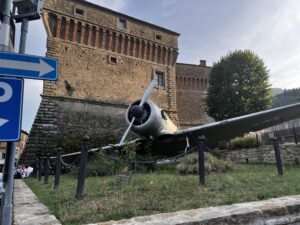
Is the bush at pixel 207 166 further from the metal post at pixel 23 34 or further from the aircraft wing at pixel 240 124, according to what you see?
the metal post at pixel 23 34

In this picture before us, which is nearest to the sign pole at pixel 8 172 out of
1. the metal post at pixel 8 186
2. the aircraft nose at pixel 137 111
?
the metal post at pixel 8 186

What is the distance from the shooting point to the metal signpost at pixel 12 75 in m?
1.76

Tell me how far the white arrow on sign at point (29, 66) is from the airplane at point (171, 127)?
22.8 ft

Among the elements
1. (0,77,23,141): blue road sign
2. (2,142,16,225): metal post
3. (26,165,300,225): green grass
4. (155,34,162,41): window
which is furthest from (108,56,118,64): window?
(2,142,16,225): metal post

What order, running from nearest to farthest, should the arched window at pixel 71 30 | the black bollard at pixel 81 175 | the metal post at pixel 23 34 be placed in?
the metal post at pixel 23 34
the black bollard at pixel 81 175
the arched window at pixel 71 30

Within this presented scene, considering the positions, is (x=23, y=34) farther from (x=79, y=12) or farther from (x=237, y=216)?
(x=79, y=12)

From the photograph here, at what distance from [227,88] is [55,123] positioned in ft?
42.0

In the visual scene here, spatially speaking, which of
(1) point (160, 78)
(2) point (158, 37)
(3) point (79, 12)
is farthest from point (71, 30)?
(1) point (160, 78)

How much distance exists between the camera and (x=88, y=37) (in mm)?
16188

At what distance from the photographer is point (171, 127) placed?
10859mm

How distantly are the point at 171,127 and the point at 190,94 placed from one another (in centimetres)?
1394

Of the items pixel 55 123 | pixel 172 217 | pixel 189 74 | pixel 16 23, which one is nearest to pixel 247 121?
pixel 172 217

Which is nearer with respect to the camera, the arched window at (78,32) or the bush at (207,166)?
the bush at (207,166)

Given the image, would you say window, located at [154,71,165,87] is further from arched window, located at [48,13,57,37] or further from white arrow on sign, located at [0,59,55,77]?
white arrow on sign, located at [0,59,55,77]
